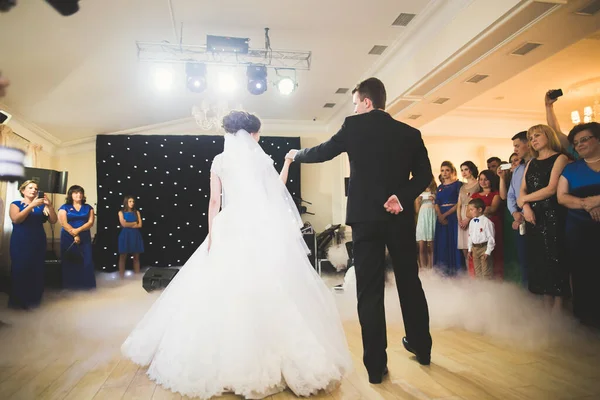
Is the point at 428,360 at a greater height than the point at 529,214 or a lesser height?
lesser

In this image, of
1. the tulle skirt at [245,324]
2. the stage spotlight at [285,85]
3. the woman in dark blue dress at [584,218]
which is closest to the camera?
the tulle skirt at [245,324]

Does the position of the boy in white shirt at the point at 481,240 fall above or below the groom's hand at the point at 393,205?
below

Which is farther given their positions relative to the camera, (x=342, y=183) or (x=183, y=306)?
(x=342, y=183)

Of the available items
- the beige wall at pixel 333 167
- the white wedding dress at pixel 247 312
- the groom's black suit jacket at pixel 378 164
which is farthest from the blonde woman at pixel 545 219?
the beige wall at pixel 333 167

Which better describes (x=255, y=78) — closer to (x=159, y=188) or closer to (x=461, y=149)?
(x=159, y=188)

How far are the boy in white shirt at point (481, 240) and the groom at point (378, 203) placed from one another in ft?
7.11

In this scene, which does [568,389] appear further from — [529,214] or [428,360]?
[529,214]

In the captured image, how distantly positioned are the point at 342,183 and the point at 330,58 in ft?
11.3

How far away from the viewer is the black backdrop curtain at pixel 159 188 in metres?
8.12

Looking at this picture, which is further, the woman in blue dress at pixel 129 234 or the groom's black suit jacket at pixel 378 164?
the woman in blue dress at pixel 129 234

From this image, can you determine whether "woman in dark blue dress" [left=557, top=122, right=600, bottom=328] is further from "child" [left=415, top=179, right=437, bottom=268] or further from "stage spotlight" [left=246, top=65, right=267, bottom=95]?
"stage spotlight" [left=246, top=65, right=267, bottom=95]

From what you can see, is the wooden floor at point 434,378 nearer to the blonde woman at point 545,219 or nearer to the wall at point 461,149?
the blonde woman at point 545,219

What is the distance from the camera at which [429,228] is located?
5.47 metres

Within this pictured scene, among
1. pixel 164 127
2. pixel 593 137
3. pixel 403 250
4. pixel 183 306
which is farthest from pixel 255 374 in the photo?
pixel 164 127
